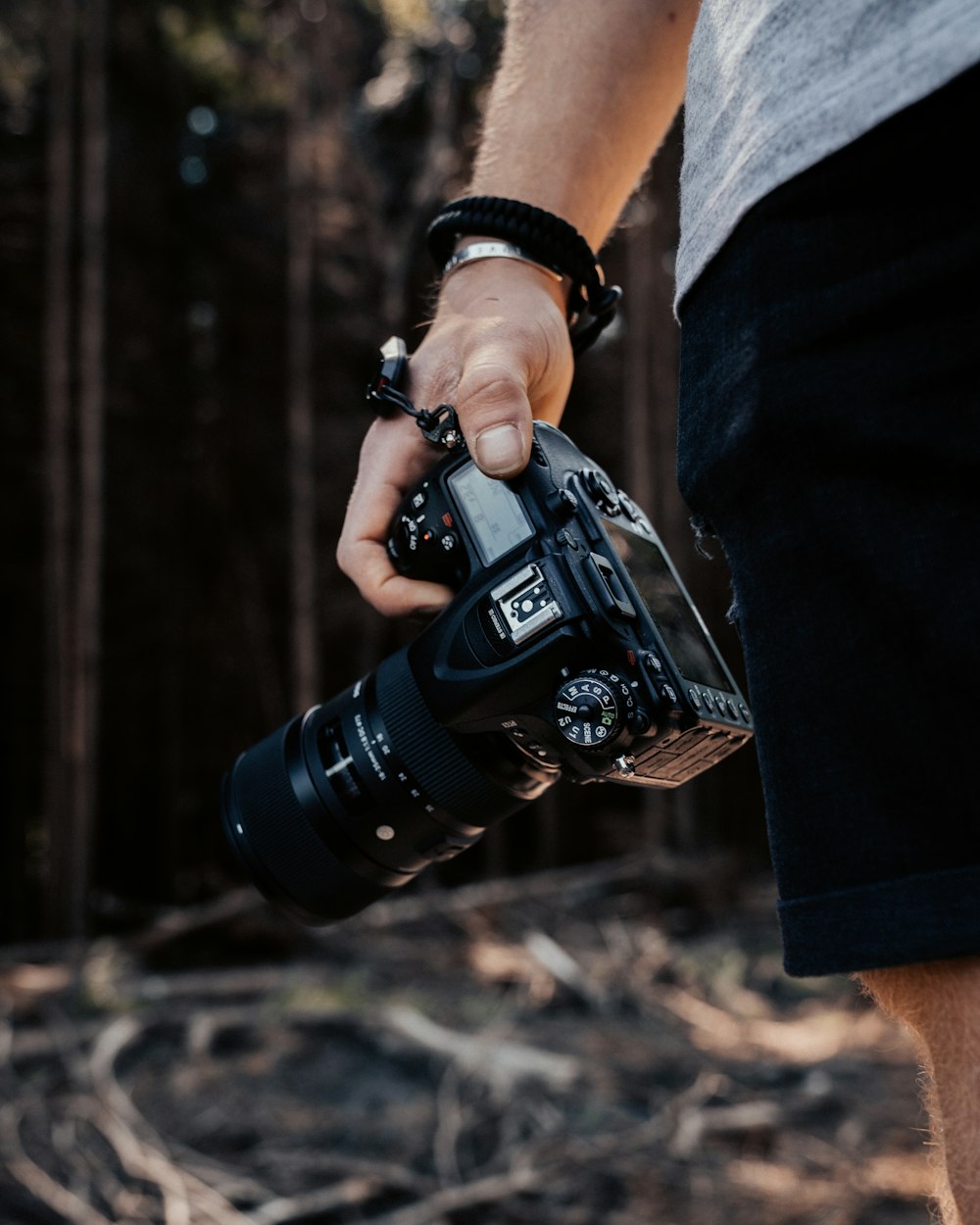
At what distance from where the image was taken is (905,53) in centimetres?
61

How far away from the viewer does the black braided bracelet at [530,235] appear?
1.12m

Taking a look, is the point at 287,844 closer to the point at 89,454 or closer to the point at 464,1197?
the point at 464,1197

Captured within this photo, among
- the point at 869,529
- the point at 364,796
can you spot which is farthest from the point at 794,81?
the point at 364,796

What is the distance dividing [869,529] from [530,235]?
64 centimetres

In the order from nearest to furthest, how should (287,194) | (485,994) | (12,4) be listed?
(485,994), (12,4), (287,194)

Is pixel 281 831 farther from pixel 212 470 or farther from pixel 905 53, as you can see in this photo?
pixel 212 470

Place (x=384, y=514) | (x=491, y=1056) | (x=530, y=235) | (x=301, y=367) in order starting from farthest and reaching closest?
1. (x=301, y=367)
2. (x=491, y=1056)
3. (x=384, y=514)
4. (x=530, y=235)

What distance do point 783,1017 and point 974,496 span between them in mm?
5891

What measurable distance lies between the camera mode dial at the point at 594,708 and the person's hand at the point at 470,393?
22 cm

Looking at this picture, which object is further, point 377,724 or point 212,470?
point 212,470

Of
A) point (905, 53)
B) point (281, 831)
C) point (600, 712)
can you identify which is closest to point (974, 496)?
point (905, 53)

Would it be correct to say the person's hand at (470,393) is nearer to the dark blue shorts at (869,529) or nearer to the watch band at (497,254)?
the watch band at (497,254)

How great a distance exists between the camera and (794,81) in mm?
659

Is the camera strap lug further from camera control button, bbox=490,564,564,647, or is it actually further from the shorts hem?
the shorts hem
